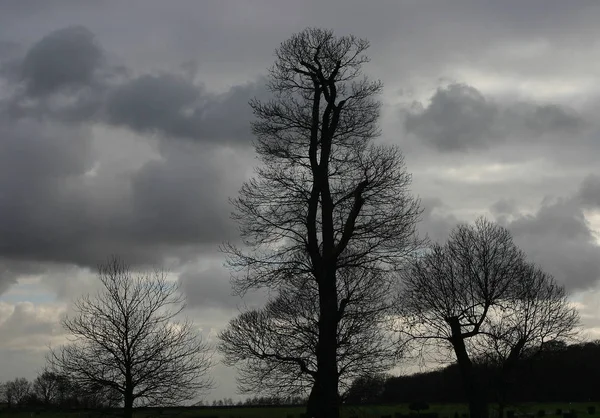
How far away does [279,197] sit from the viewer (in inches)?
787

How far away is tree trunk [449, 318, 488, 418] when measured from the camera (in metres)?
31.3

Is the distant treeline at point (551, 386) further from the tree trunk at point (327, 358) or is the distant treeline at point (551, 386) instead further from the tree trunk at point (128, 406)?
the tree trunk at point (327, 358)

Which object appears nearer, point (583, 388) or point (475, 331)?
point (475, 331)

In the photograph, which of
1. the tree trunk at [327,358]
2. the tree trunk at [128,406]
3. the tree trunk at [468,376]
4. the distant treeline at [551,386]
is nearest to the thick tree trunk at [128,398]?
the tree trunk at [128,406]

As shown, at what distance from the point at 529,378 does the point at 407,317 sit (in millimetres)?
8078

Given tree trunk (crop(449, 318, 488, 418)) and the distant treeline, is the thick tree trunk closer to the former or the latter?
tree trunk (crop(449, 318, 488, 418))

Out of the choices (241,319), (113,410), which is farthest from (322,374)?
(241,319)

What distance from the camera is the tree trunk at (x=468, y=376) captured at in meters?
31.3

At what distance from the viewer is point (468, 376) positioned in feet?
103

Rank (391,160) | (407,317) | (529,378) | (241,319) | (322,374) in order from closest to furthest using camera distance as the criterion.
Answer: (322,374), (391,160), (241,319), (407,317), (529,378)

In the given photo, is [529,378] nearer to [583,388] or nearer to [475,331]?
[475,331]

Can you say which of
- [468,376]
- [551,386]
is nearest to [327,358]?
[468,376]

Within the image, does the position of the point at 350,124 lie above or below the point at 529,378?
above

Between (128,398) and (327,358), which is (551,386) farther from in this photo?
(327,358)
